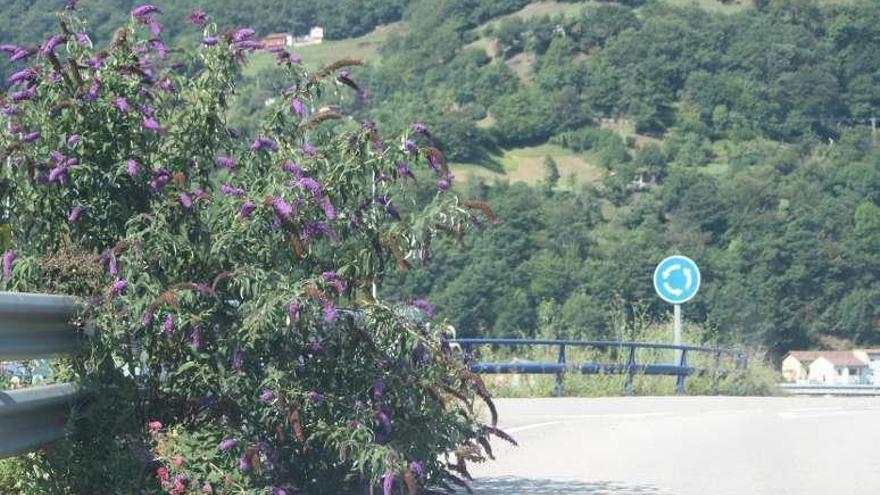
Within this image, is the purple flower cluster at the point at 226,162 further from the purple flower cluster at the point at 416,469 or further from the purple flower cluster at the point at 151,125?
the purple flower cluster at the point at 416,469

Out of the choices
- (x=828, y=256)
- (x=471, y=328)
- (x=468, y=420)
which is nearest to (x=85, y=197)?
(x=468, y=420)

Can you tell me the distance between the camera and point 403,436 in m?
7.93

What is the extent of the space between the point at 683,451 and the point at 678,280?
1410cm

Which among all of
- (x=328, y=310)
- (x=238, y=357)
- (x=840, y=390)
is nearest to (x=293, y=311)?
(x=328, y=310)

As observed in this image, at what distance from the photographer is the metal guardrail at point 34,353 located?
260 inches

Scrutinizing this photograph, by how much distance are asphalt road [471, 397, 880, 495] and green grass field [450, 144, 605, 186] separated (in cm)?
8227

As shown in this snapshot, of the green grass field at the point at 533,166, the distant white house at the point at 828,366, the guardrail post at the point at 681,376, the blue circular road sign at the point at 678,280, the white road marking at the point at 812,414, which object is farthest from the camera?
the green grass field at the point at 533,166

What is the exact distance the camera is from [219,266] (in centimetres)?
766

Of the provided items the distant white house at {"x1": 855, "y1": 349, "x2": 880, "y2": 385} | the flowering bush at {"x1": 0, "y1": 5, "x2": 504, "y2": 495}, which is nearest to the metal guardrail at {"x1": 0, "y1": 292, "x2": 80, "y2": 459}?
the flowering bush at {"x1": 0, "y1": 5, "x2": 504, "y2": 495}

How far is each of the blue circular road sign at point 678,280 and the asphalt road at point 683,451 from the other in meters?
6.59

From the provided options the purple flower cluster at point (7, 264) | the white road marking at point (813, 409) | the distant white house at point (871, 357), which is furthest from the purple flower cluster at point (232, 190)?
the distant white house at point (871, 357)

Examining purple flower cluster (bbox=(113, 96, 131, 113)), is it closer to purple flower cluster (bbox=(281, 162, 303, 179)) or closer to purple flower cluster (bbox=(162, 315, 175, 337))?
purple flower cluster (bbox=(281, 162, 303, 179))

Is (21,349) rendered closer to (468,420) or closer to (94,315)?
(94,315)

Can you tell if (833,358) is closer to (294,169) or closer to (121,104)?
(294,169)
